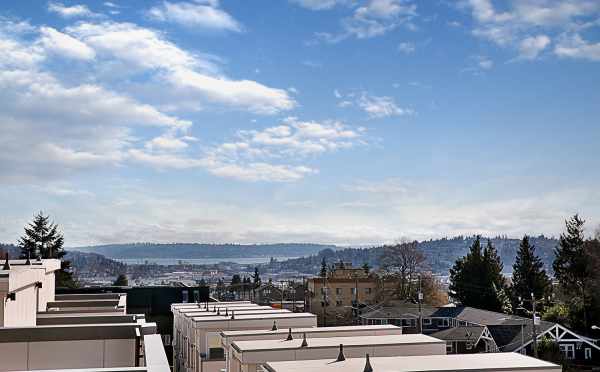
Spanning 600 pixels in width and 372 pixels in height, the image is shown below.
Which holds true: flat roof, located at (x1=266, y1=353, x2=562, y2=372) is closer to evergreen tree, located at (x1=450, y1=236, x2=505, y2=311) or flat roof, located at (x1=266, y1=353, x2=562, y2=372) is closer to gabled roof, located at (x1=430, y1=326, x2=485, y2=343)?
gabled roof, located at (x1=430, y1=326, x2=485, y2=343)

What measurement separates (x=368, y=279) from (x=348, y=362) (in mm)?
59822

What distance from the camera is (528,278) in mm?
61469

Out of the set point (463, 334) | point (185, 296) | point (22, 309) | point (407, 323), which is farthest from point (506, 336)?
point (22, 309)

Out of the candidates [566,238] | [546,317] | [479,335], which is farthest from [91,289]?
[566,238]

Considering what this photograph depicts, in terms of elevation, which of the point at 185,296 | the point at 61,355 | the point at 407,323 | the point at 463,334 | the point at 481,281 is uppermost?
the point at 61,355

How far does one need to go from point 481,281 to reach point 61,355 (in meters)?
55.7

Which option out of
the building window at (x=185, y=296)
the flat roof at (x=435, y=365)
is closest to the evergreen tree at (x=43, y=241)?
the building window at (x=185, y=296)

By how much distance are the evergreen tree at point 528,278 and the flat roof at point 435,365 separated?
4729 cm

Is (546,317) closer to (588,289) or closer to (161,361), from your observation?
(588,289)

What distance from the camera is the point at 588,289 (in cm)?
5397

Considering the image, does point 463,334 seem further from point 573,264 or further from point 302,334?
point 302,334

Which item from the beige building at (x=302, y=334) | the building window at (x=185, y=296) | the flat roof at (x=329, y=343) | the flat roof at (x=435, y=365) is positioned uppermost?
the flat roof at (x=435, y=365)

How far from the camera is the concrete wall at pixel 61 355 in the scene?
10625 millimetres

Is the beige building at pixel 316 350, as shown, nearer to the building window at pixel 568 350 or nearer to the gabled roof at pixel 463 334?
the gabled roof at pixel 463 334
